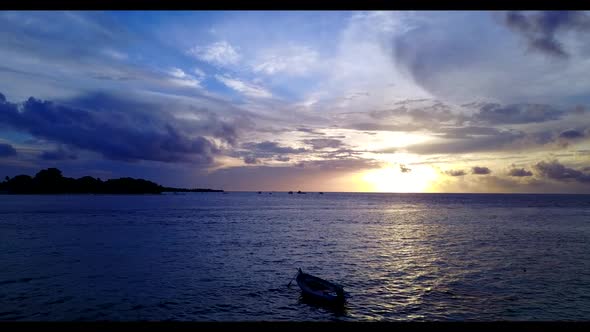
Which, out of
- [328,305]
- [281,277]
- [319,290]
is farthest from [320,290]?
[281,277]

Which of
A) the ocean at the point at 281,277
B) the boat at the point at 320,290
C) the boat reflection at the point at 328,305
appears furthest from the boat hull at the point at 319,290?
the ocean at the point at 281,277

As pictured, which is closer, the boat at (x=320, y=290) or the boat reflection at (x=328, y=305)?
the boat reflection at (x=328, y=305)

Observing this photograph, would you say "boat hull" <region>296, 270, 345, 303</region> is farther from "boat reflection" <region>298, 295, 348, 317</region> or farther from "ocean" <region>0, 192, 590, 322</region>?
"ocean" <region>0, 192, 590, 322</region>

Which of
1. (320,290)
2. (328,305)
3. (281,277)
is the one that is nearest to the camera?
(328,305)

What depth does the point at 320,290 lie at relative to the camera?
80.6 feet

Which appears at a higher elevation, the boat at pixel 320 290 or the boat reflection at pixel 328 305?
the boat at pixel 320 290

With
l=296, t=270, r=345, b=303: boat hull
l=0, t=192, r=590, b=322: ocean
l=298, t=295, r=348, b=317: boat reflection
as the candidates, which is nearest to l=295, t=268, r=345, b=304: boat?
l=296, t=270, r=345, b=303: boat hull

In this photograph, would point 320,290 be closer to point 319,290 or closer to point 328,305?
point 319,290

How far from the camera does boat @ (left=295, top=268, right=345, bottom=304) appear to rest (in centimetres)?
2311

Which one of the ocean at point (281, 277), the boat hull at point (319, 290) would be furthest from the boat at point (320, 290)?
the ocean at point (281, 277)

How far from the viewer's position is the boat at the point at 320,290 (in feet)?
75.8

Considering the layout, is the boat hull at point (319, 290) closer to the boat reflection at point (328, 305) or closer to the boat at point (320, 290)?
the boat at point (320, 290)
